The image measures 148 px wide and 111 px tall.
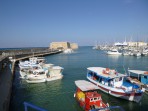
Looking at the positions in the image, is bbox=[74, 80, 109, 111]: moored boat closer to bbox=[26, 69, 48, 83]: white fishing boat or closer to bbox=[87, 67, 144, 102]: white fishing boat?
bbox=[87, 67, 144, 102]: white fishing boat

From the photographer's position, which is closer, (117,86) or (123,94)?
(123,94)

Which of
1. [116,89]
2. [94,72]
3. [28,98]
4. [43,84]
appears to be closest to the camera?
[116,89]

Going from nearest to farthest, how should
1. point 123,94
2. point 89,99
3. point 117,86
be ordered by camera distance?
point 89,99, point 123,94, point 117,86

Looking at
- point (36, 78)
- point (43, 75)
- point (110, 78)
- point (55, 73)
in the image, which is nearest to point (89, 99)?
point (110, 78)

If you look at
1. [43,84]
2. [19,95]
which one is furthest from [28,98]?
[43,84]

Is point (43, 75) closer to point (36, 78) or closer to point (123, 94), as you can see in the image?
point (36, 78)

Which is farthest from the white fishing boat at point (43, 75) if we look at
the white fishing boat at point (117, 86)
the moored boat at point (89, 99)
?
the moored boat at point (89, 99)

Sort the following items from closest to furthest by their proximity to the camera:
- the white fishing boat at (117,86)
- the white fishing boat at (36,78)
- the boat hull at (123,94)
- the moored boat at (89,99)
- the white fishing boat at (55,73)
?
the moored boat at (89,99)
the boat hull at (123,94)
the white fishing boat at (117,86)
the white fishing boat at (36,78)
the white fishing boat at (55,73)

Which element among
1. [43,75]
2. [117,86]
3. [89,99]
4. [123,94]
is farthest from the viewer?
[43,75]

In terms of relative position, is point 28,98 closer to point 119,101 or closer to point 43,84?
point 43,84

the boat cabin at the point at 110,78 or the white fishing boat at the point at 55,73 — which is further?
the white fishing boat at the point at 55,73

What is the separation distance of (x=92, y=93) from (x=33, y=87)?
44.7ft

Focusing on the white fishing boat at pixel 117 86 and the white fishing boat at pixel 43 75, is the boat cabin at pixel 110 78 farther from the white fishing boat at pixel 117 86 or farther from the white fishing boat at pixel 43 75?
the white fishing boat at pixel 43 75

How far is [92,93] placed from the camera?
56.6 feet
